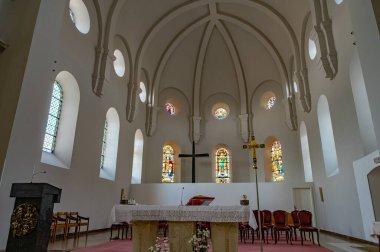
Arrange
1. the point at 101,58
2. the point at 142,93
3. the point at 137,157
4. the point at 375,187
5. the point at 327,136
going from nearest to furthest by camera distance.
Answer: the point at 375,187 < the point at 327,136 < the point at 101,58 < the point at 137,157 < the point at 142,93

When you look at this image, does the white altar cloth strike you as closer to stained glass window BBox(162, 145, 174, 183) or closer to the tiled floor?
the tiled floor

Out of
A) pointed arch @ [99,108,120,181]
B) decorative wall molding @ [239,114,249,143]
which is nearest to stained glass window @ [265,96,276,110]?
decorative wall molding @ [239,114,249,143]

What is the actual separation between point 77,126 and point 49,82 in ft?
12.5

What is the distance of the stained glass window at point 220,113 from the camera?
16.6 metres

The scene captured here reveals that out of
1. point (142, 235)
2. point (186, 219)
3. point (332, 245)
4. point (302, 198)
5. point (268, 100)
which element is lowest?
point (332, 245)

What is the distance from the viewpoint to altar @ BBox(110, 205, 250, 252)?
4.97 meters

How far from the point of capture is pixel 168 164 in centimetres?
1552

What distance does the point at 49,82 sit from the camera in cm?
509

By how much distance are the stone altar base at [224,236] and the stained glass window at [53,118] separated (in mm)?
5728

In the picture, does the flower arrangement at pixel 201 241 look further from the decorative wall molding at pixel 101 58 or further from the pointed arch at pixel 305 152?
the pointed arch at pixel 305 152

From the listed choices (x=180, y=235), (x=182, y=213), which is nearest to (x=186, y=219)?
(x=182, y=213)

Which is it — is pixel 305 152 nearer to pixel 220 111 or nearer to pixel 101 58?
pixel 220 111

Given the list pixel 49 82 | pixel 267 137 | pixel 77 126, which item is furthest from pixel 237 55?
pixel 49 82

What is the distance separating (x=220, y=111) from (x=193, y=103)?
175 centimetres
